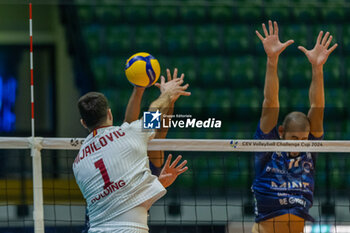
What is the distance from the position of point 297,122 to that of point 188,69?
340 centimetres

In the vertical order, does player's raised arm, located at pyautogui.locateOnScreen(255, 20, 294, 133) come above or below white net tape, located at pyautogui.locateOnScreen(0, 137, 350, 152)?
above

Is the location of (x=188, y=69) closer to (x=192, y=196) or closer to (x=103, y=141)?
(x=192, y=196)

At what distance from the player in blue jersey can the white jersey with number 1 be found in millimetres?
1117

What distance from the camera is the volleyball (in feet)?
14.6

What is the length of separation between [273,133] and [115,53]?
3.87 metres

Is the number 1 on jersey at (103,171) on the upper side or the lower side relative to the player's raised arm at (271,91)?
lower

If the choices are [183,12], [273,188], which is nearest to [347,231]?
[273,188]

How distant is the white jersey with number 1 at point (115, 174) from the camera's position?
338cm

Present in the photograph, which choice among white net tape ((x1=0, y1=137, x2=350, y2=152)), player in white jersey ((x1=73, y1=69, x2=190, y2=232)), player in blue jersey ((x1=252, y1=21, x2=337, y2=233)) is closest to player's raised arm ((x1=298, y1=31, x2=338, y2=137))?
player in blue jersey ((x1=252, y1=21, x2=337, y2=233))

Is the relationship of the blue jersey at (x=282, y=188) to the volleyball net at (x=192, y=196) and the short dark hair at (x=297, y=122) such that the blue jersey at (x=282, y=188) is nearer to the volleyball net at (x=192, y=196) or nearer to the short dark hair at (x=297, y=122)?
the short dark hair at (x=297, y=122)

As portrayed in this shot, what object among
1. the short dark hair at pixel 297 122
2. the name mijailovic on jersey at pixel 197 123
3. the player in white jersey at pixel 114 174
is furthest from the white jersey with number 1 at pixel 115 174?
the name mijailovic on jersey at pixel 197 123

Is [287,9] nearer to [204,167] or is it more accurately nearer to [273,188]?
[204,167]

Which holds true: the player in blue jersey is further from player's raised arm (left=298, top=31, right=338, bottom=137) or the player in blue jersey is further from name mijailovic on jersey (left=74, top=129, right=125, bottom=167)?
name mijailovic on jersey (left=74, top=129, right=125, bottom=167)

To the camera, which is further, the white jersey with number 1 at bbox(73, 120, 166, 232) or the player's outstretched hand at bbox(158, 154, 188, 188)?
the player's outstretched hand at bbox(158, 154, 188, 188)
